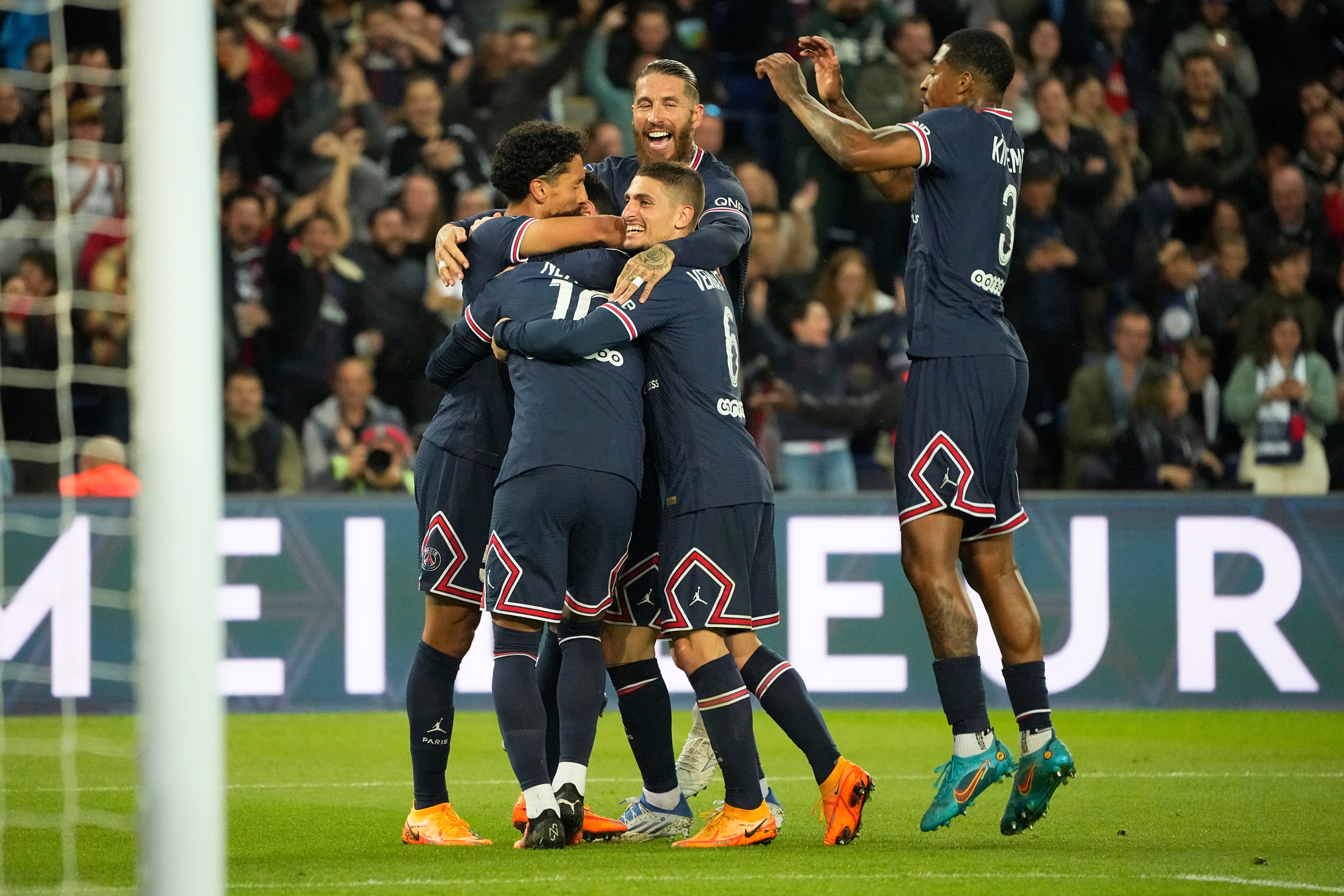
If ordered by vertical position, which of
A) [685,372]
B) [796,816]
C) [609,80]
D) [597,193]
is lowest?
[796,816]

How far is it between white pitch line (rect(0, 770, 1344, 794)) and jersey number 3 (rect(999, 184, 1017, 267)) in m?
2.35

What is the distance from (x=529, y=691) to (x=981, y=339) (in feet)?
5.66

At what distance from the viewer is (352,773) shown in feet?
23.4

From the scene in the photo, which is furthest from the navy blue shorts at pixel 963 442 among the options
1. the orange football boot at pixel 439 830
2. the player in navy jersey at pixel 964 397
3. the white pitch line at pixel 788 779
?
the white pitch line at pixel 788 779

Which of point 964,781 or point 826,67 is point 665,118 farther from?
point 964,781

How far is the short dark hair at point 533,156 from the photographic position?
5.44 meters

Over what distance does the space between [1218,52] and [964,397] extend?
720 cm

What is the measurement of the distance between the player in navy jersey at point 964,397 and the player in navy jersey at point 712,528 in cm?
42

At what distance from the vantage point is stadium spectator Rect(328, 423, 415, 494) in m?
9.66

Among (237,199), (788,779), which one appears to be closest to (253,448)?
(237,199)

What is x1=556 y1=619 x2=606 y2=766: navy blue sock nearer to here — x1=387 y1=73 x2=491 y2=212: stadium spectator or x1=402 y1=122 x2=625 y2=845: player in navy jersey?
x1=402 y1=122 x2=625 y2=845: player in navy jersey

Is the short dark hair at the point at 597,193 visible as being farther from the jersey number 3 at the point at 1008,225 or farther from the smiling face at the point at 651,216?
the jersey number 3 at the point at 1008,225

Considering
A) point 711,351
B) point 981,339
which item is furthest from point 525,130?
point 981,339

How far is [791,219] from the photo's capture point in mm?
10508
